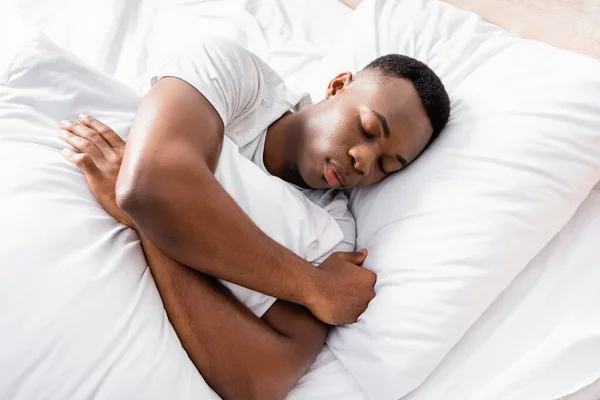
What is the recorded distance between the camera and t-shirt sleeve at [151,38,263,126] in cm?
98

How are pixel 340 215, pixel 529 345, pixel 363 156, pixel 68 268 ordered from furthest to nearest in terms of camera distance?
1. pixel 340 215
2. pixel 363 156
3. pixel 529 345
4. pixel 68 268

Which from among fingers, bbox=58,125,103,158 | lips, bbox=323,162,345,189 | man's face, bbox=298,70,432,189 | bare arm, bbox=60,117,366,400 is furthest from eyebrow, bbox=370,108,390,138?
fingers, bbox=58,125,103,158

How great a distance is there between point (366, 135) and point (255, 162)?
0.26 meters

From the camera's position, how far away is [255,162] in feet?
3.87

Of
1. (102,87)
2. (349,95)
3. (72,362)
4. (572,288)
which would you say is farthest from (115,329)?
(572,288)

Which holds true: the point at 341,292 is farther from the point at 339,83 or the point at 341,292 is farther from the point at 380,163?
the point at 339,83

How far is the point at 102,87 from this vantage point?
1.07m

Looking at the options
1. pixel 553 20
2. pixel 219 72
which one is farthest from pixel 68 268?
pixel 553 20

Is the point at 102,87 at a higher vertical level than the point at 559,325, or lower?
lower

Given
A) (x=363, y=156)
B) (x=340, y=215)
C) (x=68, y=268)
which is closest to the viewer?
(x=68, y=268)

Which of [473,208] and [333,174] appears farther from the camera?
[333,174]

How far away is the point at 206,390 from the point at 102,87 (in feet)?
2.07

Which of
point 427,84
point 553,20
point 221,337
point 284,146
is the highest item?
point 553,20

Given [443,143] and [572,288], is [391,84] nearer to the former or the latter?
[443,143]
